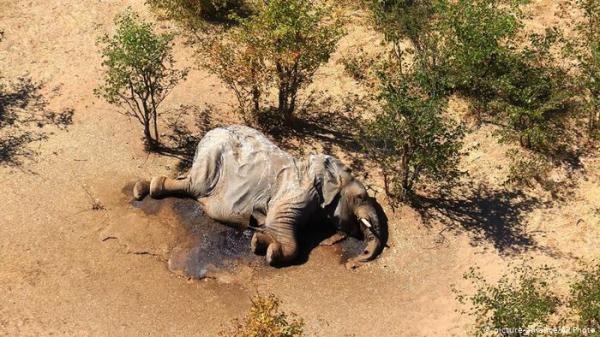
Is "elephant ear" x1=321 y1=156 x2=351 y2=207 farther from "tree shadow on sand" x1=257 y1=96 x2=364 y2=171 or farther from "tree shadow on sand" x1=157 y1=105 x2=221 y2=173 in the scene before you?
"tree shadow on sand" x1=157 y1=105 x2=221 y2=173

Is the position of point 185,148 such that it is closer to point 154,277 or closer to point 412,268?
point 154,277

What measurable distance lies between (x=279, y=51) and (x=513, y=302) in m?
11.8

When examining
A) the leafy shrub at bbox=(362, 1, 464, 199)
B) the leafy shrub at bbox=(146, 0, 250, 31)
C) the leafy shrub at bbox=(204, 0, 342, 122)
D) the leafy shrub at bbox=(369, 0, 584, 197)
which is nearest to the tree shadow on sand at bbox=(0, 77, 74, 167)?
the leafy shrub at bbox=(204, 0, 342, 122)

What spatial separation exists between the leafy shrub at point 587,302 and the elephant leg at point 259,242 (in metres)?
9.41

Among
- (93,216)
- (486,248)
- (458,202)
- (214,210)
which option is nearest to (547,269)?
(486,248)

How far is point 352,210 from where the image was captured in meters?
21.8

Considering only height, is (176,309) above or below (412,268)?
below

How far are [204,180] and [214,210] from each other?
112 cm

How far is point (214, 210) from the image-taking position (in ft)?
72.4

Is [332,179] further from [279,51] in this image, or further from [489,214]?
[489,214]

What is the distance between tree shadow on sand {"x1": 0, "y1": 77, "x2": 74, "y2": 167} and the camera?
2427cm

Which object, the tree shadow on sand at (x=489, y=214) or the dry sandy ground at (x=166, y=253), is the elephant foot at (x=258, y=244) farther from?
the tree shadow on sand at (x=489, y=214)

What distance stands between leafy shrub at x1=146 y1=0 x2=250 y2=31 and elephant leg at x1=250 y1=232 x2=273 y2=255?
13.2m

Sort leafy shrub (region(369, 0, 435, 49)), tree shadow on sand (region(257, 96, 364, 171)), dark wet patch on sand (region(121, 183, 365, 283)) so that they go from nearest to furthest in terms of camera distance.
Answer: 1. dark wet patch on sand (region(121, 183, 365, 283))
2. tree shadow on sand (region(257, 96, 364, 171))
3. leafy shrub (region(369, 0, 435, 49))
